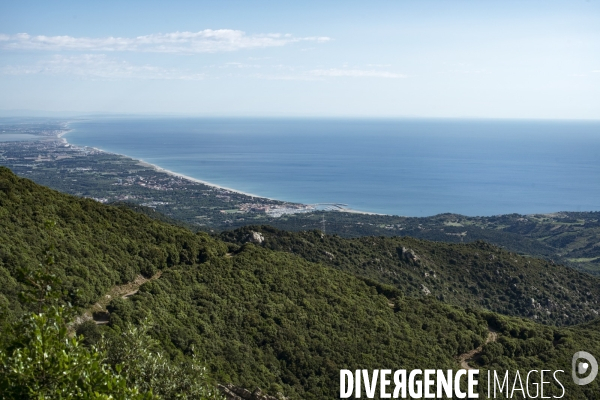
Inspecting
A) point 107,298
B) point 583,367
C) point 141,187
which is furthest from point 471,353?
point 141,187

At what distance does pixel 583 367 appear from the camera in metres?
21.2

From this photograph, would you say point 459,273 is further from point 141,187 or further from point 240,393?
point 141,187

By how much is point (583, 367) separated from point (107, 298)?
61.7 feet

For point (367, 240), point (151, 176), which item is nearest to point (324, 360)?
point (367, 240)

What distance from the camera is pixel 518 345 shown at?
72.7ft

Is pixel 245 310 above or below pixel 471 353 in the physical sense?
above

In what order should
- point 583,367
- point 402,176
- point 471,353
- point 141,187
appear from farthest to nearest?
1. point 402,176
2. point 141,187
3. point 471,353
4. point 583,367

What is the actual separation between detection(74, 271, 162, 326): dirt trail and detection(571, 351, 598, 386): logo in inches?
670

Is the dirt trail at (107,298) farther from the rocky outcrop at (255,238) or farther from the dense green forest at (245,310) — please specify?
the rocky outcrop at (255,238)

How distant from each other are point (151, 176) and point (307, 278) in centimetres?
9943

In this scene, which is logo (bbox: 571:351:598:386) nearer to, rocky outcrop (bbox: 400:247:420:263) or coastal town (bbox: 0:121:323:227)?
rocky outcrop (bbox: 400:247:420:263)

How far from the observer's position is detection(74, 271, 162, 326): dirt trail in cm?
1469

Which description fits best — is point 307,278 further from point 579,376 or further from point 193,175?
point 193,175

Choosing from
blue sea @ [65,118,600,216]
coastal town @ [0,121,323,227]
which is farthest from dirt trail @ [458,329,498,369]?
blue sea @ [65,118,600,216]
